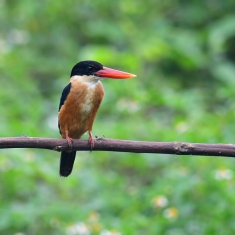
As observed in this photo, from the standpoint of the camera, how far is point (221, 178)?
3.92 meters

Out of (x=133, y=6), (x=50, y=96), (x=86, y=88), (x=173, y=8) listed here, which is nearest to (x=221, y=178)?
(x=86, y=88)

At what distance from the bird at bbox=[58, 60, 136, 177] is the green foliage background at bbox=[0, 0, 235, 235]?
67 centimetres

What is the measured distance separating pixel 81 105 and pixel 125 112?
187 centimetres

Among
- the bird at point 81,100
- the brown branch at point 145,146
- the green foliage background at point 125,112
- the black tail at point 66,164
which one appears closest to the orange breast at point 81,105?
the bird at point 81,100

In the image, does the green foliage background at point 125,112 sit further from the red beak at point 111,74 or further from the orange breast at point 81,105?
the red beak at point 111,74

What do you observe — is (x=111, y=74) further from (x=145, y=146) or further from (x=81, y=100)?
(x=145, y=146)

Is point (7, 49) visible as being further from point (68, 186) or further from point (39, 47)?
point (68, 186)

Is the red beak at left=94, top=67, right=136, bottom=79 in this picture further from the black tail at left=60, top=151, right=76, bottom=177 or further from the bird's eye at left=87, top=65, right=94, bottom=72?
the black tail at left=60, top=151, right=76, bottom=177

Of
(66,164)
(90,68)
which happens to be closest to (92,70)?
(90,68)

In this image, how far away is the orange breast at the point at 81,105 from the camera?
345cm

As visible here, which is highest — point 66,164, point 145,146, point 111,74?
point 111,74

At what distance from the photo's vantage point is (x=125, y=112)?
→ 530cm

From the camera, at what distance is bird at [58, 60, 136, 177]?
345cm

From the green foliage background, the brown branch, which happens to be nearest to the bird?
the green foliage background
